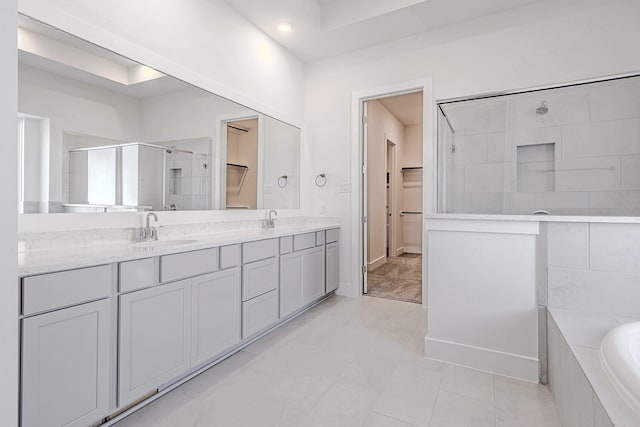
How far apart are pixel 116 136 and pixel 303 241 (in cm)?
161

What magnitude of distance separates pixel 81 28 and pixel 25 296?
1419 millimetres

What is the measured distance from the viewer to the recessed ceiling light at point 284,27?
299 cm

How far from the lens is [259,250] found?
230 cm

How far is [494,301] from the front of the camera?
1.94 meters

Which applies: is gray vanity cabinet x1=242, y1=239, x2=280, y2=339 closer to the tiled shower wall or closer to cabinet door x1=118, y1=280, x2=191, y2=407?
cabinet door x1=118, y1=280, x2=191, y2=407

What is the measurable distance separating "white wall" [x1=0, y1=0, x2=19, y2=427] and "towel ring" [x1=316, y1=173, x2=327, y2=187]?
114 inches

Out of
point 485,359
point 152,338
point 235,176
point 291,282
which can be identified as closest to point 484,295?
point 485,359

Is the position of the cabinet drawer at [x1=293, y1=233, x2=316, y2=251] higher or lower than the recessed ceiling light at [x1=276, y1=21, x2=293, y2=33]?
lower

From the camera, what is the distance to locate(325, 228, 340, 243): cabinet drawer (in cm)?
332

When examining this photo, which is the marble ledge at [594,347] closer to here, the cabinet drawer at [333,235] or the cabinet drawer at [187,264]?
the cabinet drawer at [187,264]

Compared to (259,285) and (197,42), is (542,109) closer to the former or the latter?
(259,285)

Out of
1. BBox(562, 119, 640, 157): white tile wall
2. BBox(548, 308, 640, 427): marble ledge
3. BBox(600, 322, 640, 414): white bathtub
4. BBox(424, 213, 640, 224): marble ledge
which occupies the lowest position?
BBox(548, 308, 640, 427): marble ledge

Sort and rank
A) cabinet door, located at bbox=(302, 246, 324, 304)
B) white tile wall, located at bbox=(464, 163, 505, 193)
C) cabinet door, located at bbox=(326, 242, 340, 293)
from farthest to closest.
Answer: cabinet door, located at bbox=(326, 242, 340, 293), cabinet door, located at bbox=(302, 246, 324, 304), white tile wall, located at bbox=(464, 163, 505, 193)

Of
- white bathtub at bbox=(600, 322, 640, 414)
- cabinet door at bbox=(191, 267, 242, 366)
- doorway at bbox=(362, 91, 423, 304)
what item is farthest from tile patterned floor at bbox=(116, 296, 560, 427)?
doorway at bbox=(362, 91, 423, 304)
